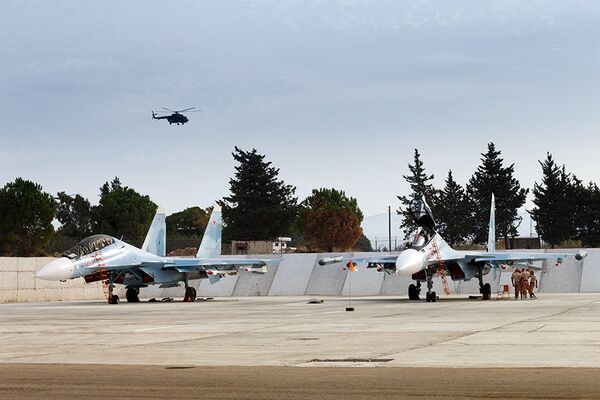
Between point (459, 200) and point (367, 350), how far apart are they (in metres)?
108

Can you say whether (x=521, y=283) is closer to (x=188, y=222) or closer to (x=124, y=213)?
(x=124, y=213)

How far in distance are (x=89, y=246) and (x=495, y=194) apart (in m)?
79.0

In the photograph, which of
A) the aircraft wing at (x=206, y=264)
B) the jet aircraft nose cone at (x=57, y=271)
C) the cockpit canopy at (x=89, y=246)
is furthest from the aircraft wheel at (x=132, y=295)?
the jet aircraft nose cone at (x=57, y=271)

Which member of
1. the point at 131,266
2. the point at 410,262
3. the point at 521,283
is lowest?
the point at 521,283

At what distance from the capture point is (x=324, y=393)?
10977 mm

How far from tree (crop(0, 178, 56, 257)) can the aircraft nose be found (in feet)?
257

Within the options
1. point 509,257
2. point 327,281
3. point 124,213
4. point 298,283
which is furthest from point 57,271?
point 124,213

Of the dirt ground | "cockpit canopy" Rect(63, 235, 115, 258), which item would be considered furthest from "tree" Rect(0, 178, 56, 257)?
the dirt ground

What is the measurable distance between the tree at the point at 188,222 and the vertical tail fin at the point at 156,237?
136083 millimetres

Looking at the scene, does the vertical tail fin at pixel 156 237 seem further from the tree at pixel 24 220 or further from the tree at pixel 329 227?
the tree at pixel 329 227

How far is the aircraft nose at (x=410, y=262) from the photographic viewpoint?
3906 centimetres

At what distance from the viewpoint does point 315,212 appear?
15500 cm

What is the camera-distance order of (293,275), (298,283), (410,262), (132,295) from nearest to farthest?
(410,262) < (132,295) < (298,283) < (293,275)

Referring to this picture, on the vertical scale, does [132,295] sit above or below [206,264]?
below
